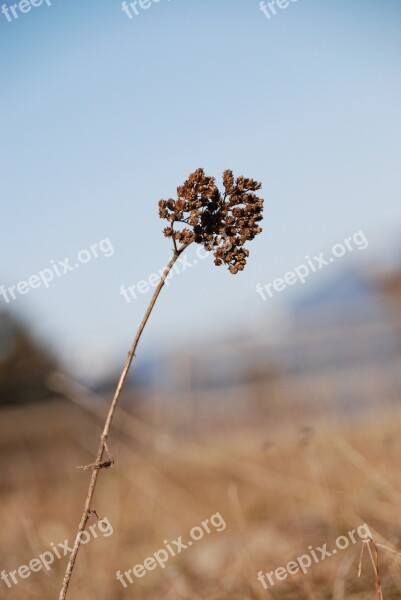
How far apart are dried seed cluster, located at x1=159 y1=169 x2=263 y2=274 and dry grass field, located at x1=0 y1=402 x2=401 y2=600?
3.62 ft

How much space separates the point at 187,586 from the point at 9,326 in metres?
13.7

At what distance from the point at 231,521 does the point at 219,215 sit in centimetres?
375

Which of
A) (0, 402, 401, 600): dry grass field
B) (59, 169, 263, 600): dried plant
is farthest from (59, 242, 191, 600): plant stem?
(0, 402, 401, 600): dry grass field

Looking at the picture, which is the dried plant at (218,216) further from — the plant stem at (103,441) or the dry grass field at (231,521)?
the dry grass field at (231,521)

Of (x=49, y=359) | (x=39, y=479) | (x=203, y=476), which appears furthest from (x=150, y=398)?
(x=203, y=476)

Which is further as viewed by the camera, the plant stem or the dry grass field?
the dry grass field

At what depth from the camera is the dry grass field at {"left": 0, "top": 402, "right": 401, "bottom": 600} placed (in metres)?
2.87

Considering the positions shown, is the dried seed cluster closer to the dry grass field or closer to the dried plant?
the dried plant

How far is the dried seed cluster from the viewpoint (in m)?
1.77

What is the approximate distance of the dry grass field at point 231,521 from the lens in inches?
113

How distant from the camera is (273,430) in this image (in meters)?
13.0

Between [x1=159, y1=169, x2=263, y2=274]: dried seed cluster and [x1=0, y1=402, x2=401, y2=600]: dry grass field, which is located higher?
[x1=159, y1=169, x2=263, y2=274]: dried seed cluster

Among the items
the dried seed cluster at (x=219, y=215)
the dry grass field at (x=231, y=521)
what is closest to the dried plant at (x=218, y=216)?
the dried seed cluster at (x=219, y=215)

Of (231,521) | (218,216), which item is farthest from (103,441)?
(231,521)
